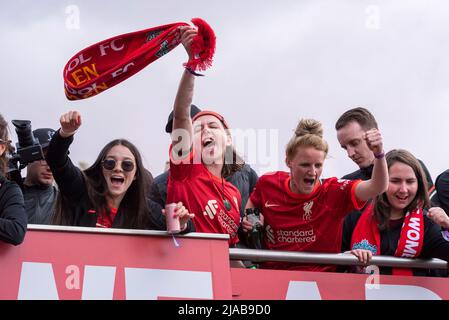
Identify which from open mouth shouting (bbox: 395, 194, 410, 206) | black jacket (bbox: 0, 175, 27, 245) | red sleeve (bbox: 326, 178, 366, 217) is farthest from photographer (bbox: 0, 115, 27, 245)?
open mouth shouting (bbox: 395, 194, 410, 206)

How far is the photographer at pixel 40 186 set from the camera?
17.9ft

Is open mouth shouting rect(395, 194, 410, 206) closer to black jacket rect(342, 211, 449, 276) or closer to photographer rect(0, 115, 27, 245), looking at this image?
Answer: black jacket rect(342, 211, 449, 276)

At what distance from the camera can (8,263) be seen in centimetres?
405

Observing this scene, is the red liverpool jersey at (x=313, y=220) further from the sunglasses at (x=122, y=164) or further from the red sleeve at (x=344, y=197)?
the sunglasses at (x=122, y=164)

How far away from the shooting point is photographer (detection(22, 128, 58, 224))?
5453 millimetres

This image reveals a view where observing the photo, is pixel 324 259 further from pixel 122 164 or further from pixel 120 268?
pixel 122 164

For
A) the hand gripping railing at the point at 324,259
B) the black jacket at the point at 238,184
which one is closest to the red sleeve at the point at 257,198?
the black jacket at the point at 238,184

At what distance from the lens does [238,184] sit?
5473 millimetres

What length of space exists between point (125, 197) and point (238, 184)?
3.16 ft

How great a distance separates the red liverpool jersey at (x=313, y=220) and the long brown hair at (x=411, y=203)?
332 mm

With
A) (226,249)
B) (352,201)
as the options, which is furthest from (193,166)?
(352,201)

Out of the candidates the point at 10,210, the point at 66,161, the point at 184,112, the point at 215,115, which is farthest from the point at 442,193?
the point at 10,210

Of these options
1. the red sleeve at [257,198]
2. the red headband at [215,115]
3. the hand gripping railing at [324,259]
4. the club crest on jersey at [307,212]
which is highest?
the red headband at [215,115]

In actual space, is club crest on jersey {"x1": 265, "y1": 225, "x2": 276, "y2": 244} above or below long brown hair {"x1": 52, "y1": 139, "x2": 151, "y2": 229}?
below
